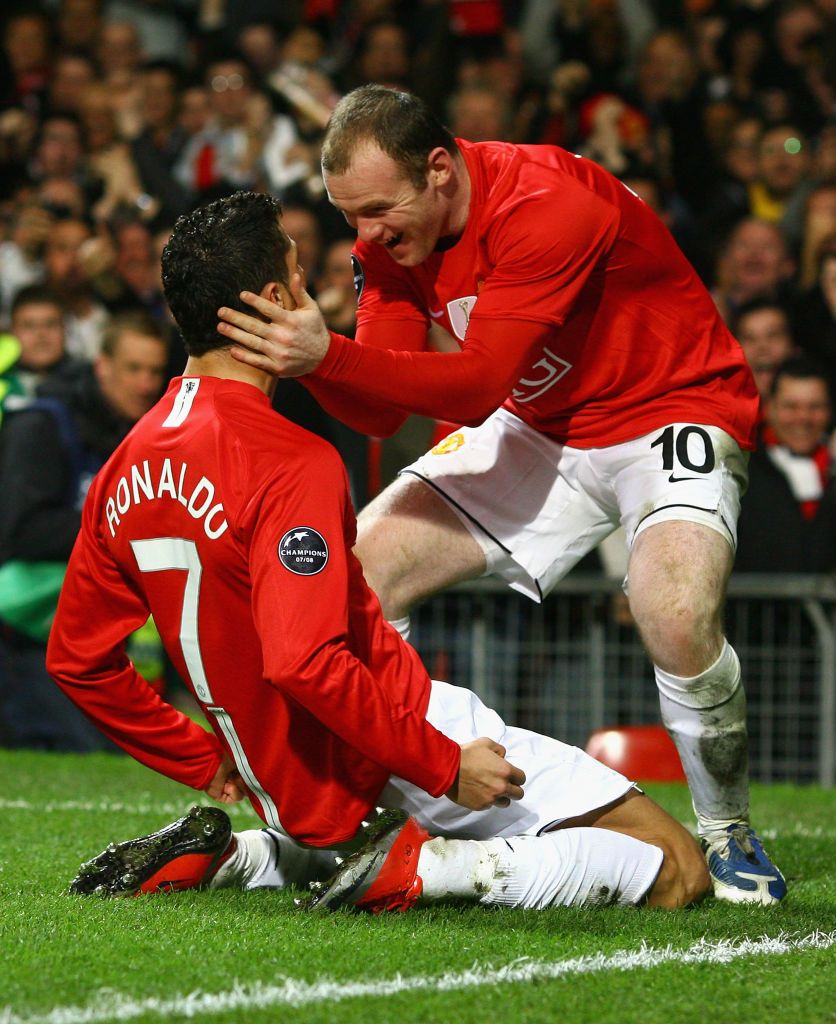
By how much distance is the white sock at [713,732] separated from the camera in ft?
13.5

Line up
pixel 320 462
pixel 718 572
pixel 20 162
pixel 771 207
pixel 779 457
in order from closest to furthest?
pixel 320 462
pixel 718 572
pixel 779 457
pixel 771 207
pixel 20 162

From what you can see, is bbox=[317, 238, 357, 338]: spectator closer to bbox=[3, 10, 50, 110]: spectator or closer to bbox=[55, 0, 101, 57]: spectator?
bbox=[3, 10, 50, 110]: spectator

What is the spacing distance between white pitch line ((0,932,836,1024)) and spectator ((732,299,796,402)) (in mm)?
5179

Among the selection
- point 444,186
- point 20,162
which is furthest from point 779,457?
point 20,162

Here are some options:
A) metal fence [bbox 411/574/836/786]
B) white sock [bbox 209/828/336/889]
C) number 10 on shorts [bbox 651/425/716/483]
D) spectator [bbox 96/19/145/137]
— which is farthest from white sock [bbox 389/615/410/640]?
spectator [bbox 96/19/145/137]

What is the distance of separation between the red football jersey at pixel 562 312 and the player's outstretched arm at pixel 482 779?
0.91 m

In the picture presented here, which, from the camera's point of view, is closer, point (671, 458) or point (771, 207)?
point (671, 458)

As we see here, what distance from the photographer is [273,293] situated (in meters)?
3.50

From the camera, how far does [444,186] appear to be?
4.19 metres

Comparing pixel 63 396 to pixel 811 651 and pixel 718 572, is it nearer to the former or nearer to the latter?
pixel 811 651

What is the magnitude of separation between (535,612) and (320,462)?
157 inches

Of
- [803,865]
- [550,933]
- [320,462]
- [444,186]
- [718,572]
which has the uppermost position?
[444,186]

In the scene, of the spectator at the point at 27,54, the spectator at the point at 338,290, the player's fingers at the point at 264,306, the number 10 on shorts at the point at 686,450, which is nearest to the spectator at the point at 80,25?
the spectator at the point at 27,54

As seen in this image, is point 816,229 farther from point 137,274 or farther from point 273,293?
point 273,293
